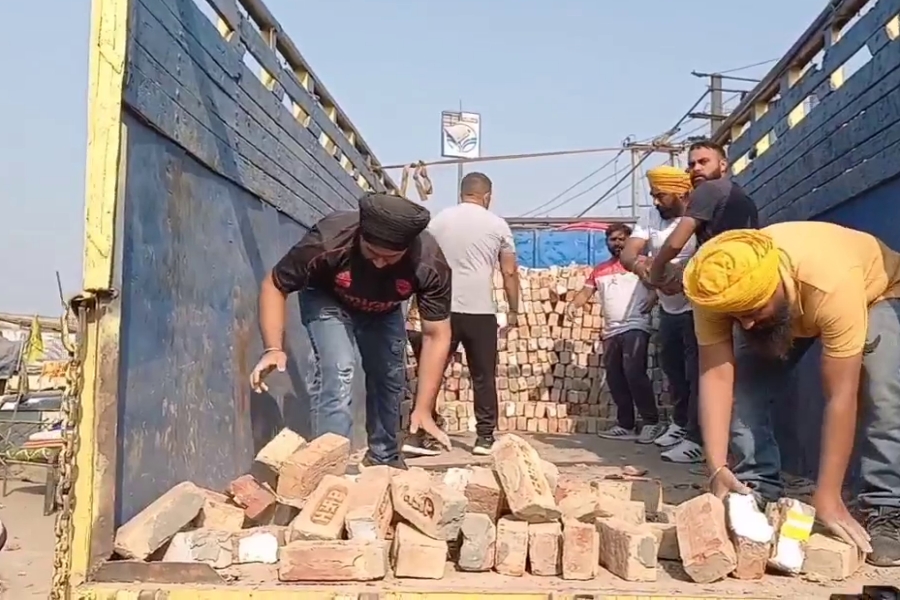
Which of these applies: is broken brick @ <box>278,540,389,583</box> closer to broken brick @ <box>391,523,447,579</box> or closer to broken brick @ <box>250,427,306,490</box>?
broken brick @ <box>391,523,447,579</box>

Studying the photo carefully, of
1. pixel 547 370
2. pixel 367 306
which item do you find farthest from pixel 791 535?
pixel 547 370

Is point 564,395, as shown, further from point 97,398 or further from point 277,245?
point 97,398

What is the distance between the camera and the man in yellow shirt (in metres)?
2.57

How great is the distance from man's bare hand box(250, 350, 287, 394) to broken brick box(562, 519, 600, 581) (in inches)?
55.7

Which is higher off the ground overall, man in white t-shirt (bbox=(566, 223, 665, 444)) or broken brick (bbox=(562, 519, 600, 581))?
man in white t-shirt (bbox=(566, 223, 665, 444))

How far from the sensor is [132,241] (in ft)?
7.82

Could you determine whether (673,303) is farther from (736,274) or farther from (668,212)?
(736,274)

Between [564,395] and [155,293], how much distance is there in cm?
487

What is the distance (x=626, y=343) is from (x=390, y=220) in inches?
125

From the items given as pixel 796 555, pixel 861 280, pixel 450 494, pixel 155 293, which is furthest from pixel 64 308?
pixel 861 280

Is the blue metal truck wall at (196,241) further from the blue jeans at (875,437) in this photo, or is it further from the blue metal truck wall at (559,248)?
the blue metal truck wall at (559,248)

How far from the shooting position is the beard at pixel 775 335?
2.71 metres

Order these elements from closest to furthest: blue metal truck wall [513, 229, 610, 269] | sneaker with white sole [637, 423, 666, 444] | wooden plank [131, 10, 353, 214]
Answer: wooden plank [131, 10, 353, 214]
sneaker with white sole [637, 423, 666, 444]
blue metal truck wall [513, 229, 610, 269]

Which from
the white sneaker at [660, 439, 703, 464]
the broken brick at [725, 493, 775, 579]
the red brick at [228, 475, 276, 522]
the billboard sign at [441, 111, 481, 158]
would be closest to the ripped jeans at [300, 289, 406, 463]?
the red brick at [228, 475, 276, 522]
